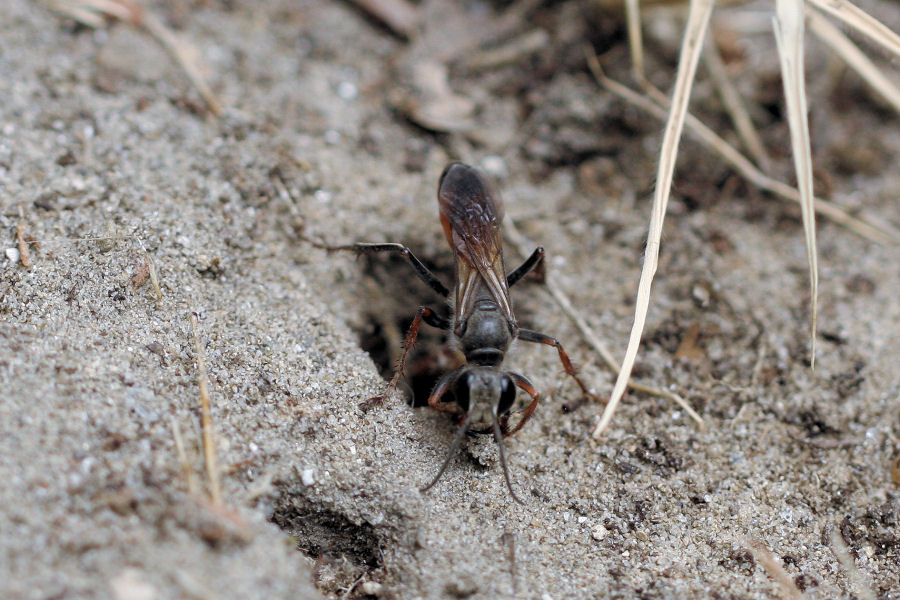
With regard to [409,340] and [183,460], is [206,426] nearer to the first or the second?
[183,460]

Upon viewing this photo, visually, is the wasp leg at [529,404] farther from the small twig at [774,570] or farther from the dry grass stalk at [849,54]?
the dry grass stalk at [849,54]

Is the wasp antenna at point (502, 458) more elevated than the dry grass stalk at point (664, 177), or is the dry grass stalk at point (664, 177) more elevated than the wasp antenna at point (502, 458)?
the dry grass stalk at point (664, 177)

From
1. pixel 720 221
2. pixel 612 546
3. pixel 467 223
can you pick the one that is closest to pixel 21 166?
pixel 467 223

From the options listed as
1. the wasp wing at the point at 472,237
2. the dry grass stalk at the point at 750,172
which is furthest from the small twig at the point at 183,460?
the dry grass stalk at the point at 750,172

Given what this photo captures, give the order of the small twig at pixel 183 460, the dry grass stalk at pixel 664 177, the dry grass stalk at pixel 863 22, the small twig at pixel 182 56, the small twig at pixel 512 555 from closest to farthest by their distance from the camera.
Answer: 1. the small twig at pixel 183 460
2. the small twig at pixel 512 555
3. the dry grass stalk at pixel 664 177
4. the dry grass stalk at pixel 863 22
5. the small twig at pixel 182 56

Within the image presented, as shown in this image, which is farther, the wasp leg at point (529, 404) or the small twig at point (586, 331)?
the small twig at point (586, 331)

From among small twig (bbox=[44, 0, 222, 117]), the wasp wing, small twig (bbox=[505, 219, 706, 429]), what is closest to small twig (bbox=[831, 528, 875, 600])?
small twig (bbox=[505, 219, 706, 429])

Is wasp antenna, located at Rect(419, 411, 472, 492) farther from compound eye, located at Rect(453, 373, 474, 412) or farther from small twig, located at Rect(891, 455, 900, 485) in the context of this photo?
small twig, located at Rect(891, 455, 900, 485)
